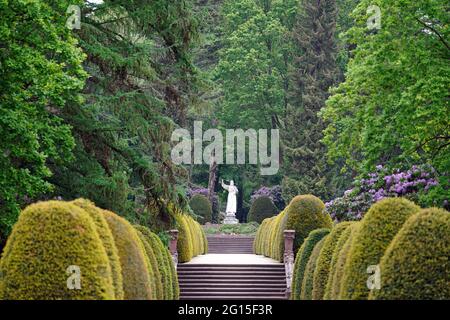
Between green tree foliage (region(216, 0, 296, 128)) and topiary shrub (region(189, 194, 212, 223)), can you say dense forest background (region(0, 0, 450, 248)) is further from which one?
green tree foliage (region(216, 0, 296, 128))

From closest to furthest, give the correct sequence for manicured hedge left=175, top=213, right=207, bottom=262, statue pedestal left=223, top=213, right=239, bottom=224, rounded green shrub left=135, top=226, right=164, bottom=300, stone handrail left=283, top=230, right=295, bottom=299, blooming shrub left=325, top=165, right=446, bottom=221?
rounded green shrub left=135, top=226, right=164, bottom=300, blooming shrub left=325, top=165, right=446, bottom=221, stone handrail left=283, top=230, right=295, bottom=299, manicured hedge left=175, top=213, right=207, bottom=262, statue pedestal left=223, top=213, right=239, bottom=224

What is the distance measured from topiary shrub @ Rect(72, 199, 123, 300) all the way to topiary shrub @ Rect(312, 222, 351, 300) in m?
4.76

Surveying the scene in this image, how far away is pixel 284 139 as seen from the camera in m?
54.8

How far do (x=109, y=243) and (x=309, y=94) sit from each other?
42.5 meters

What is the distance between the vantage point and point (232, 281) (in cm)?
2680

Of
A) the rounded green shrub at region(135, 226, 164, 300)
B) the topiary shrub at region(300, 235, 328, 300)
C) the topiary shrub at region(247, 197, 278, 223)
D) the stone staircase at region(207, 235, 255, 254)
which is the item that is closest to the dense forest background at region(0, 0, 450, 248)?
the rounded green shrub at region(135, 226, 164, 300)

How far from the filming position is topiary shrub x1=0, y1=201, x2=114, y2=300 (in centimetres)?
1023

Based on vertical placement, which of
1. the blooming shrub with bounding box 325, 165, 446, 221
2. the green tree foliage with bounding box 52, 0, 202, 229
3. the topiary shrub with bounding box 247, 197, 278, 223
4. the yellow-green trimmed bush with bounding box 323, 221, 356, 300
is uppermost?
the green tree foliage with bounding box 52, 0, 202, 229

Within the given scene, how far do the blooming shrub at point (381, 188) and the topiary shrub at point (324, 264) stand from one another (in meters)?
6.34

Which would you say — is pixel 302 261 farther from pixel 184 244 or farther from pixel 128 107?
pixel 184 244

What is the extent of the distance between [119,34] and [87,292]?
15.1 metres

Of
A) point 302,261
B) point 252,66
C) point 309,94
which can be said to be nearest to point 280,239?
point 302,261

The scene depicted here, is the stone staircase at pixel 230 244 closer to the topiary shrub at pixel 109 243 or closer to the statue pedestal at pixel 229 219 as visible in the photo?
the statue pedestal at pixel 229 219

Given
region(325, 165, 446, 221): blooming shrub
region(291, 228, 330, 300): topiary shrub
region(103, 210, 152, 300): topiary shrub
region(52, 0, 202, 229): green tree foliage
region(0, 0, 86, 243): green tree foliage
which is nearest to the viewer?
region(103, 210, 152, 300): topiary shrub
